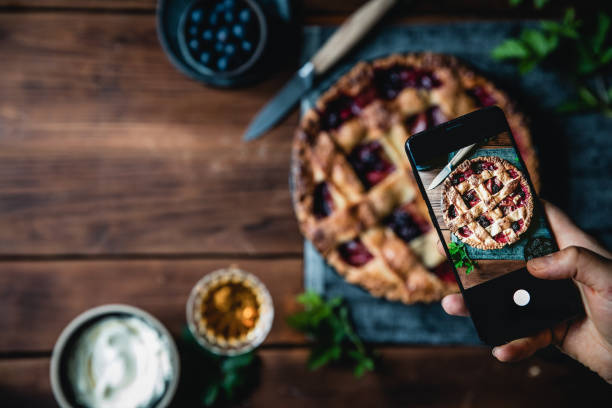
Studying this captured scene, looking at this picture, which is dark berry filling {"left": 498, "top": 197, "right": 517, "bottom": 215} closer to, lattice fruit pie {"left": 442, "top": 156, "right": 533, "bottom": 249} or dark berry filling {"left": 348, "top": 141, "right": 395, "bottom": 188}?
lattice fruit pie {"left": 442, "top": 156, "right": 533, "bottom": 249}

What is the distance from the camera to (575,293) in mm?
788

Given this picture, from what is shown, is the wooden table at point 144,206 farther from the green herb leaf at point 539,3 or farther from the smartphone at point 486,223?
the smartphone at point 486,223

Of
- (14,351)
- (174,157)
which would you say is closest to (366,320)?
(174,157)

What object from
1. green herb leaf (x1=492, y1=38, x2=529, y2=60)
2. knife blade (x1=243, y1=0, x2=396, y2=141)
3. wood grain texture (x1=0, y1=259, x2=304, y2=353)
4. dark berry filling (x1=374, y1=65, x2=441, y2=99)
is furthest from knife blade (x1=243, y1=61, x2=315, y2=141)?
green herb leaf (x1=492, y1=38, x2=529, y2=60)

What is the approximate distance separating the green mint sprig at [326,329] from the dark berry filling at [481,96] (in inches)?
21.5

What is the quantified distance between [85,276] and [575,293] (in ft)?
3.38

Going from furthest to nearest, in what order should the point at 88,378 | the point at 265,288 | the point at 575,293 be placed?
1. the point at 265,288
2. the point at 88,378
3. the point at 575,293

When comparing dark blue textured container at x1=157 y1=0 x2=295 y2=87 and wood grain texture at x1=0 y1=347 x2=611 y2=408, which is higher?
dark blue textured container at x1=157 y1=0 x2=295 y2=87

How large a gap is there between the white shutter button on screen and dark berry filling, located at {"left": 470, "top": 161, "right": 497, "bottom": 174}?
0.67ft

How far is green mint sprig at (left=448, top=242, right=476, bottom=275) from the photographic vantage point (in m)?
0.78

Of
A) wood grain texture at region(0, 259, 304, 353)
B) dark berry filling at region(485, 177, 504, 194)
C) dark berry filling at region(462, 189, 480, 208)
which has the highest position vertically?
dark berry filling at region(485, 177, 504, 194)

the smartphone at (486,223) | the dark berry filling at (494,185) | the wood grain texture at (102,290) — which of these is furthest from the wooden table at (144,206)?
the dark berry filling at (494,185)

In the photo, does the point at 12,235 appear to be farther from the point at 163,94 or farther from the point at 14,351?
the point at 163,94

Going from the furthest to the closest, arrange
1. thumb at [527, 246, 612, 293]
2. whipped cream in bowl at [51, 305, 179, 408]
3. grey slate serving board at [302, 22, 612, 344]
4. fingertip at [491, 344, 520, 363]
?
grey slate serving board at [302, 22, 612, 344] < whipped cream in bowl at [51, 305, 179, 408] < fingertip at [491, 344, 520, 363] < thumb at [527, 246, 612, 293]
